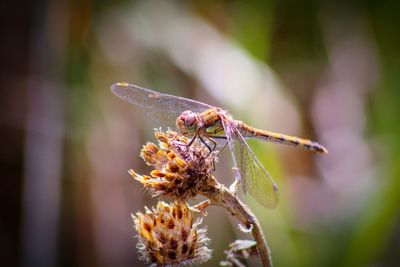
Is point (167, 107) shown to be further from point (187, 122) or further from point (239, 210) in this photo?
point (239, 210)

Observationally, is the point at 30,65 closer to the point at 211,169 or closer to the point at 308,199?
the point at 308,199

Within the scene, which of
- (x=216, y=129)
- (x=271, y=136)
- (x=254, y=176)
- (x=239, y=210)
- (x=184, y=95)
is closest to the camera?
(x=239, y=210)

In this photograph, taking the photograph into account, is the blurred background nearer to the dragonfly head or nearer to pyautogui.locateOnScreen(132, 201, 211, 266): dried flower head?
the dragonfly head

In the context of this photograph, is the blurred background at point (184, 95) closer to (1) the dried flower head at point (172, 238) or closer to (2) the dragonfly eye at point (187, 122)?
(2) the dragonfly eye at point (187, 122)

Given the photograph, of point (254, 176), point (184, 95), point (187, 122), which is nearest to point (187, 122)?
point (187, 122)

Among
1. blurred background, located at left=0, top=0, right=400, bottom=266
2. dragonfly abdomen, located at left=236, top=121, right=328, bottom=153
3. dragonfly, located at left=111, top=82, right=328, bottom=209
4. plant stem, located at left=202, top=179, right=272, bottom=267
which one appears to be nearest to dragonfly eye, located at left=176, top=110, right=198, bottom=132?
dragonfly, located at left=111, top=82, right=328, bottom=209

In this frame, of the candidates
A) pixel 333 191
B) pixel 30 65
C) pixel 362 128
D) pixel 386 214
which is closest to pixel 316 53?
pixel 362 128
